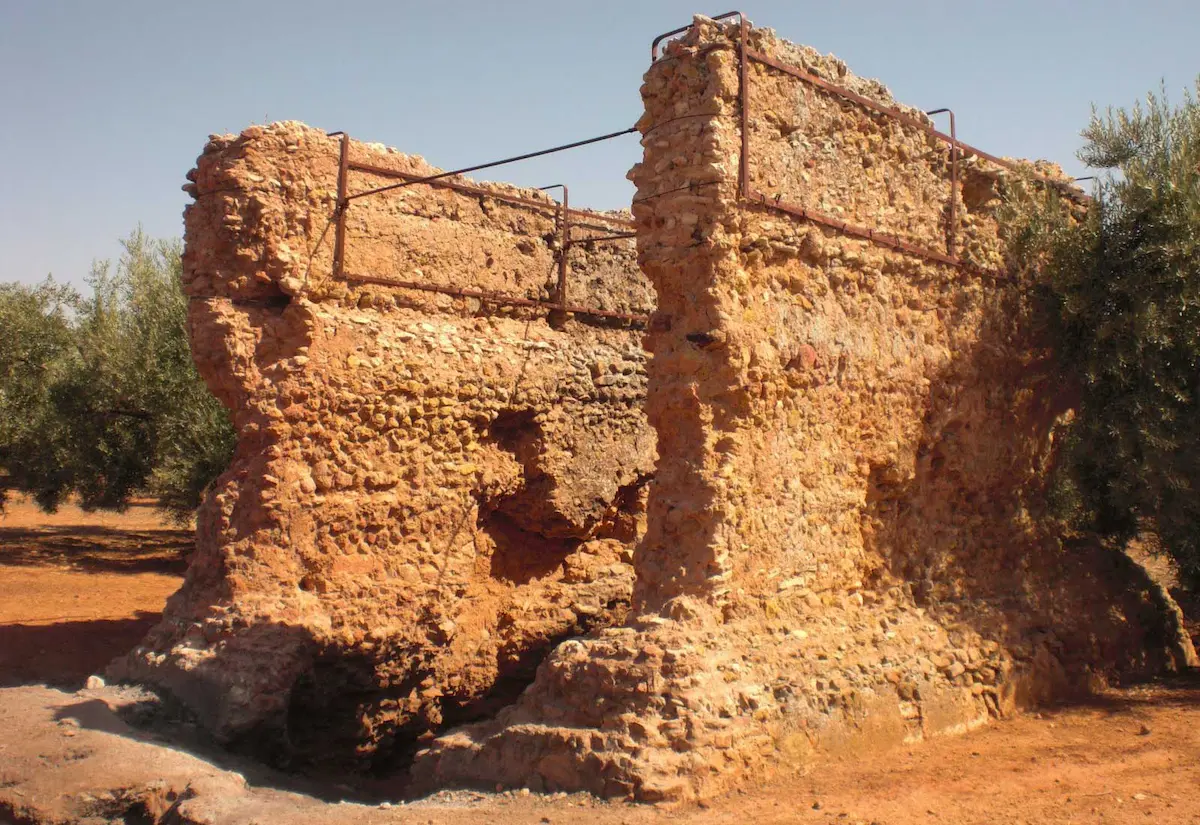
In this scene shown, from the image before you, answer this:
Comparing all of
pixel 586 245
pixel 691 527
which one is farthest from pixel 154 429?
pixel 691 527

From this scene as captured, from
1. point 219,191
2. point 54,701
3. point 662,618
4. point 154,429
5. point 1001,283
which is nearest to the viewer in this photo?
point 662,618

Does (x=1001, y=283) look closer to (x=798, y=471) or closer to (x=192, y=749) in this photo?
(x=798, y=471)

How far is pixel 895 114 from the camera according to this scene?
25.2 ft

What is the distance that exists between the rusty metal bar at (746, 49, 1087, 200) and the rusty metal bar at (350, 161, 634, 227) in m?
2.60

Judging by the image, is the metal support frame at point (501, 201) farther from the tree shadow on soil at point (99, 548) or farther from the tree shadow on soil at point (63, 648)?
the tree shadow on soil at point (99, 548)

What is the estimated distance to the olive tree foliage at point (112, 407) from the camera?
1467 centimetres

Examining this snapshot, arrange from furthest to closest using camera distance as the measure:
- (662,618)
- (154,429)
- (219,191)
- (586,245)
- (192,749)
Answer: (154,429), (586,245), (219,191), (192,749), (662,618)

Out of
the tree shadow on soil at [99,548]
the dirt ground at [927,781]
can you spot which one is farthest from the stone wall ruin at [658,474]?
the tree shadow on soil at [99,548]

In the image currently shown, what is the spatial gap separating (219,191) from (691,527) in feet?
13.1

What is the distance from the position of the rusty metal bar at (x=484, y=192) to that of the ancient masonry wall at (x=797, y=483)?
2420 mm

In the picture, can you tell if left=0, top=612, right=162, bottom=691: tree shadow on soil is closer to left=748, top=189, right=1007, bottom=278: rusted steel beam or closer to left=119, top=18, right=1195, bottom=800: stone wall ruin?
left=119, top=18, right=1195, bottom=800: stone wall ruin

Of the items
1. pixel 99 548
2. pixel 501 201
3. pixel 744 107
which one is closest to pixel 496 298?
pixel 501 201

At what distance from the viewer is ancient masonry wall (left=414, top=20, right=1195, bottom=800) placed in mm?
5910

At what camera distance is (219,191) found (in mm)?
7734
